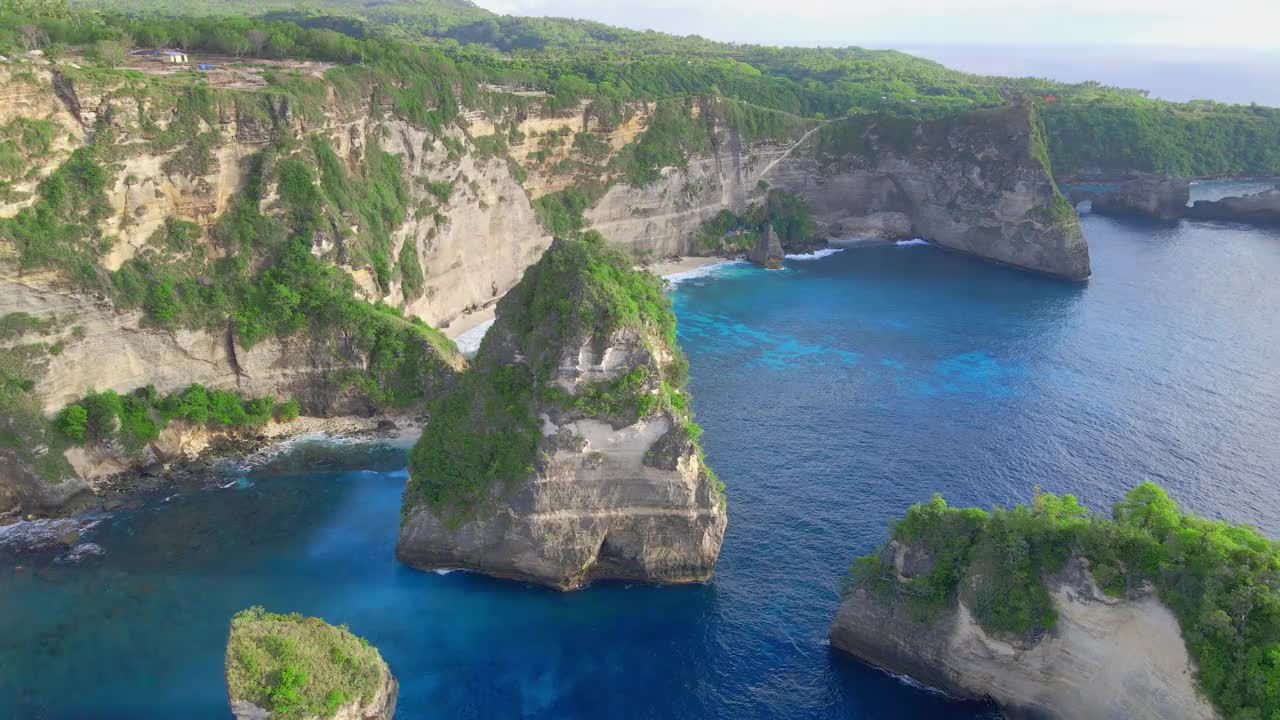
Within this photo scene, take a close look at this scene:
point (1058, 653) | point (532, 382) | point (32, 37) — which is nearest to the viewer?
point (1058, 653)

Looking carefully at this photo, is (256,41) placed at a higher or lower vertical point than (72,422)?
higher

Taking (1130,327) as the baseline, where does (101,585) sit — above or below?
below

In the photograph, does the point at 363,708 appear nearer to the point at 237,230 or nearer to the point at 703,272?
the point at 237,230

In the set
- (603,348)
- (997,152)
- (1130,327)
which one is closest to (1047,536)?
(603,348)

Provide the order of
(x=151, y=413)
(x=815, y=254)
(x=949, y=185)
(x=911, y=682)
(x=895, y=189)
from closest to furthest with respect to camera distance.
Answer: (x=911, y=682) → (x=151, y=413) → (x=949, y=185) → (x=815, y=254) → (x=895, y=189)

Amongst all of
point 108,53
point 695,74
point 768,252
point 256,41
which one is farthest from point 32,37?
point 695,74

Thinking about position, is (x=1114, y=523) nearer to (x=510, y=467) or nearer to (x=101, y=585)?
(x=510, y=467)
